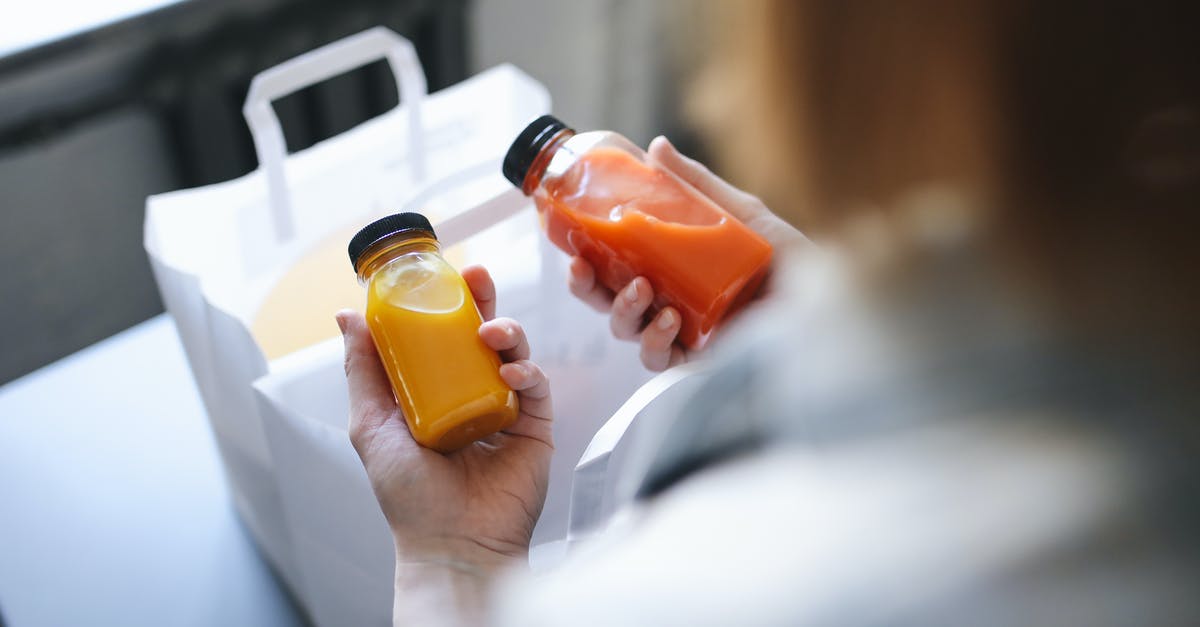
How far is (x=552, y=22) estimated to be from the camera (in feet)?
4.87

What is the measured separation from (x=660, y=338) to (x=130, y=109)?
0.79 metres

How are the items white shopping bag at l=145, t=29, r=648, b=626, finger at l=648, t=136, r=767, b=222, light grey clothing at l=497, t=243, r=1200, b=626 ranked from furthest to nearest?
finger at l=648, t=136, r=767, b=222 → white shopping bag at l=145, t=29, r=648, b=626 → light grey clothing at l=497, t=243, r=1200, b=626

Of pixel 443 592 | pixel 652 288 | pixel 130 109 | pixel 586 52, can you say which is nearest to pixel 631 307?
pixel 652 288

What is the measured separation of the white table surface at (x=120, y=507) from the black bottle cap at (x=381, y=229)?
30cm

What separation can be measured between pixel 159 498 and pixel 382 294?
343 millimetres

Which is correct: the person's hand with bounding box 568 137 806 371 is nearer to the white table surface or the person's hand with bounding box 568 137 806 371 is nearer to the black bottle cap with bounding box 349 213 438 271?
the black bottle cap with bounding box 349 213 438 271

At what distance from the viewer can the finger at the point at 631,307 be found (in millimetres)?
595

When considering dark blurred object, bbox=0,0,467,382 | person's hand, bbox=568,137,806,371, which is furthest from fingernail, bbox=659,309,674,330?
dark blurred object, bbox=0,0,467,382

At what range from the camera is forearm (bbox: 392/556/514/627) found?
1.45ft

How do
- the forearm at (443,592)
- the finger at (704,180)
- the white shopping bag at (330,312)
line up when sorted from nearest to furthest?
the forearm at (443,592)
the white shopping bag at (330,312)
the finger at (704,180)

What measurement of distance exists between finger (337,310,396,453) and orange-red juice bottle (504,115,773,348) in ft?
0.51

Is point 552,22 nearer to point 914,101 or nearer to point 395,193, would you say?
point 395,193

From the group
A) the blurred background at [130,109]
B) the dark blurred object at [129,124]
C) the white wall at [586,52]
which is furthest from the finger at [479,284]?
the white wall at [586,52]

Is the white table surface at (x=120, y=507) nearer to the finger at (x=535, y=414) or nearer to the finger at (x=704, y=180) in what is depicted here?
the finger at (x=535, y=414)
